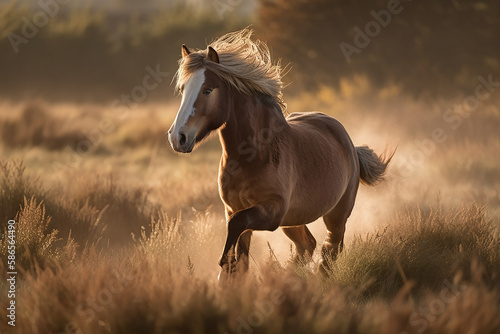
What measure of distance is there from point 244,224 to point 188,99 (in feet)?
3.15

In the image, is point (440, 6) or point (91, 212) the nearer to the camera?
point (91, 212)

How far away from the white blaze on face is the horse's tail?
2791 millimetres

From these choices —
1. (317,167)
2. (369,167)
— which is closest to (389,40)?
(369,167)

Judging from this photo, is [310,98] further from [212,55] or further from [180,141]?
[180,141]

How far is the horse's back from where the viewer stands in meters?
5.59

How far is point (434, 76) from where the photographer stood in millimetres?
22516

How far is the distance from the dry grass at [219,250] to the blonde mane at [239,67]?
1382mm

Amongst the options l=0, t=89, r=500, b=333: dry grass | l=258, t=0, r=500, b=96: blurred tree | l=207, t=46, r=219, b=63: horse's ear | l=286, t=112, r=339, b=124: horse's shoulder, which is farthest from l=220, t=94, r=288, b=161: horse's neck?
l=258, t=0, r=500, b=96: blurred tree

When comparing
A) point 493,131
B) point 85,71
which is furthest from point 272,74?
point 85,71

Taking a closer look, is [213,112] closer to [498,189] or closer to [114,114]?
[498,189]

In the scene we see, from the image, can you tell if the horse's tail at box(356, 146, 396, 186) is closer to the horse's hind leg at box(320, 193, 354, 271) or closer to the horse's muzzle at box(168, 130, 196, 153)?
the horse's hind leg at box(320, 193, 354, 271)

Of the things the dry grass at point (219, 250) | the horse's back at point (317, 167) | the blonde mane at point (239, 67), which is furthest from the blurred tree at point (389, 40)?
the blonde mane at point (239, 67)

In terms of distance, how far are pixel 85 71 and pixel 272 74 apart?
3423 centimetres

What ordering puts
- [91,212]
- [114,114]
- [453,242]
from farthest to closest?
1. [114,114]
2. [91,212]
3. [453,242]
